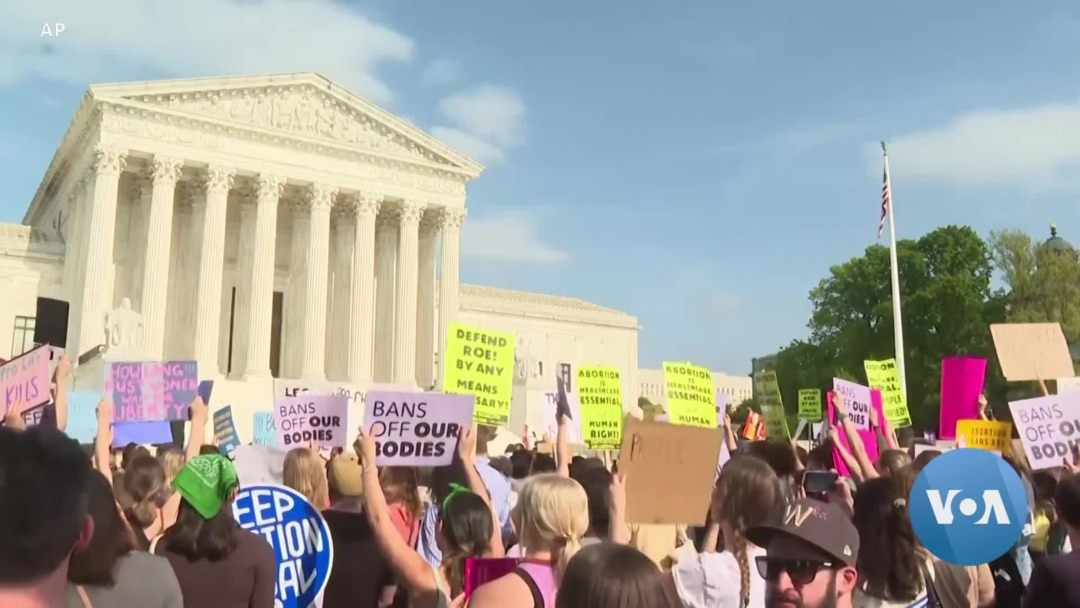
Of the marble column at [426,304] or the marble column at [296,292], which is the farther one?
the marble column at [426,304]

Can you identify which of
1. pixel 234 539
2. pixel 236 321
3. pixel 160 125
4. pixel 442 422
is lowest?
Answer: pixel 234 539

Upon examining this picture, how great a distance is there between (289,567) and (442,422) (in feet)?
6.00

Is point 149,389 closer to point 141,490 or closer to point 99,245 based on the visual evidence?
point 141,490

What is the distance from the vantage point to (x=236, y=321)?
40688 mm

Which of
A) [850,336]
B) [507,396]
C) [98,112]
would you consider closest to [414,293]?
[98,112]

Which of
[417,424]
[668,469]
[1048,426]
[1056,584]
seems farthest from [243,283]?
[1056,584]

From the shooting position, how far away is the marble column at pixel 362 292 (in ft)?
133

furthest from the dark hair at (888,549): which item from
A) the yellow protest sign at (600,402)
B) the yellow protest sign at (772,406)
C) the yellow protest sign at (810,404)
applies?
the yellow protest sign at (810,404)

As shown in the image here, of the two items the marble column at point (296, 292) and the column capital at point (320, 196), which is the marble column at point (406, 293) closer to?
the column capital at point (320, 196)

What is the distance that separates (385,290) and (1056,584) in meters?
41.4

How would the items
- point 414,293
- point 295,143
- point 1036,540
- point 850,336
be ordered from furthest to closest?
point 850,336 < point 414,293 < point 295,143 < point 1036,540

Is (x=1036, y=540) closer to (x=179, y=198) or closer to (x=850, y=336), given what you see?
(x=179, y=198)

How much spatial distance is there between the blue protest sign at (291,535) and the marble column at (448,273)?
126ft

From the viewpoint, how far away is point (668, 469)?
4.83 meters
